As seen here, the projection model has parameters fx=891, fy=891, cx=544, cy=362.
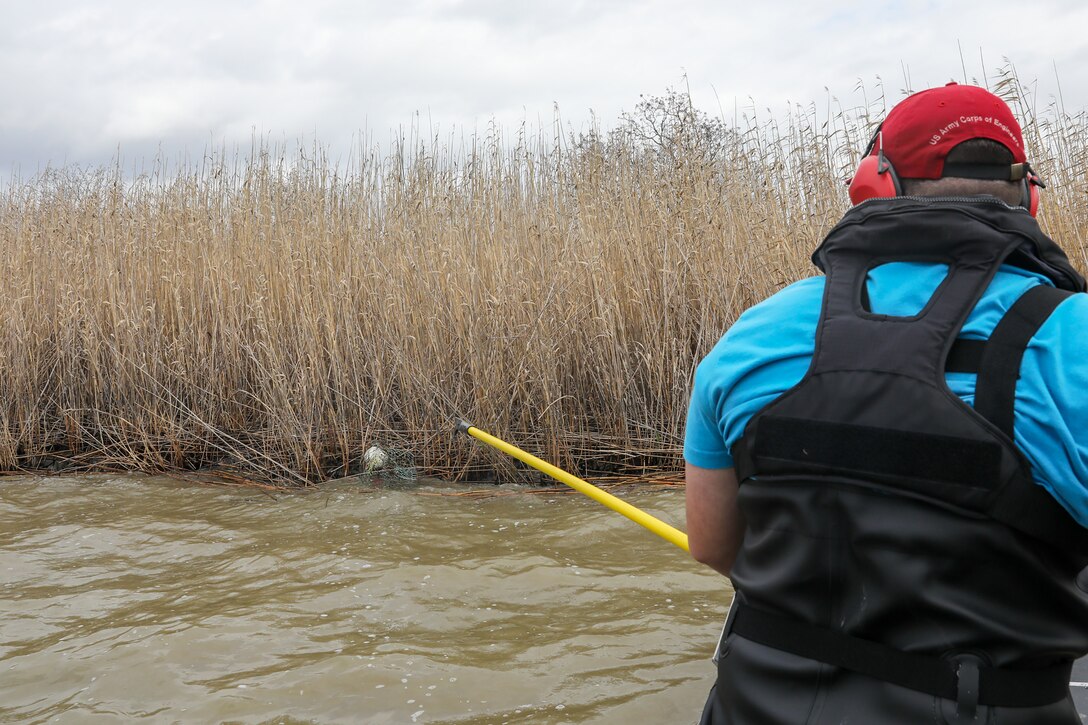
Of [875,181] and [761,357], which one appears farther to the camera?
[875,181]

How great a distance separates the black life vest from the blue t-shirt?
2 centimetres

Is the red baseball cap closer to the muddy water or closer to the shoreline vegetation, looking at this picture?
the muddy water

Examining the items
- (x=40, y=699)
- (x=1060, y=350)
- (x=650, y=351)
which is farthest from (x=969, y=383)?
(x=650, y=351)

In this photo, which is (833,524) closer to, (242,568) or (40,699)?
(40,699)

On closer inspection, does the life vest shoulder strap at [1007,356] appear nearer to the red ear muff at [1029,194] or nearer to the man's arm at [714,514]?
the red ear muff at [1029,194]

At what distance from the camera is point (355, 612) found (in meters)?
3.25

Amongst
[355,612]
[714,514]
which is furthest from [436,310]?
[714,514]

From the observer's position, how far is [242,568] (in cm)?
383

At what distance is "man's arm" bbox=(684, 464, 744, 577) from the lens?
4.56ft

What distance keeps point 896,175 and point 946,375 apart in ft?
1.04

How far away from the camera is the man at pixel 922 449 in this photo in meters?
1.04

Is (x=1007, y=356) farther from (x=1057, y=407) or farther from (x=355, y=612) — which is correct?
(x=355, y=612)

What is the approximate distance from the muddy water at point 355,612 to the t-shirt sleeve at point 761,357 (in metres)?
1.46

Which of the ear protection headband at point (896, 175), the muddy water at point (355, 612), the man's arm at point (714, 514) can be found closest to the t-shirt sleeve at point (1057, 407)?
the ear protection headband at point (896, 175)
